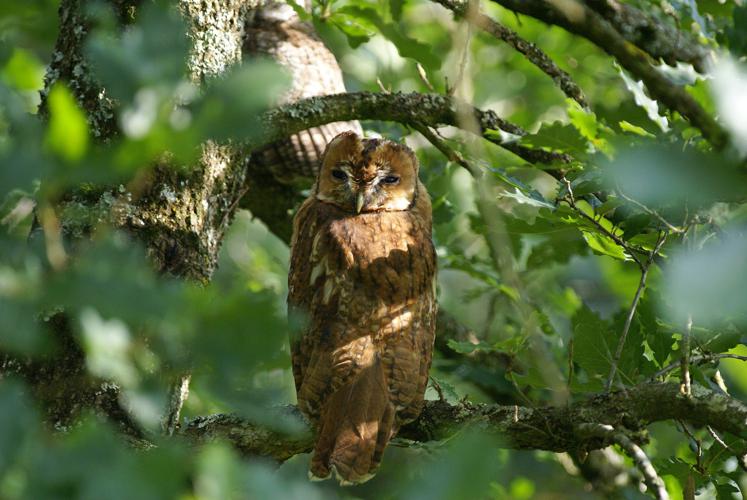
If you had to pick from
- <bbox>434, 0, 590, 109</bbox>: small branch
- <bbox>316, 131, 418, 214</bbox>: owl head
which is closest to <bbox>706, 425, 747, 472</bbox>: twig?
<bbox>434, 0, 590, 109</bbox>: small branch

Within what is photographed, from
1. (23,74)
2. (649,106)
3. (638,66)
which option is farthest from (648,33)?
(23,74)

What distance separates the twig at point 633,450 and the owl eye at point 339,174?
5.34 ft

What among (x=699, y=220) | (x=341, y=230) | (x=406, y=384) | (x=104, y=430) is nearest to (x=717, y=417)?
(x=699, y=220)

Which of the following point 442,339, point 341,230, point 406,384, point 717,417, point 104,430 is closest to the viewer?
point 104,430

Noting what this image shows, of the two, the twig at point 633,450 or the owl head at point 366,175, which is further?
the owl head at point 366,175

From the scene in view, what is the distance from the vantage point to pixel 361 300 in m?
3.17

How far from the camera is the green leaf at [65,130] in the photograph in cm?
97

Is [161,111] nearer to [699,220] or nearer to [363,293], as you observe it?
[699,220]

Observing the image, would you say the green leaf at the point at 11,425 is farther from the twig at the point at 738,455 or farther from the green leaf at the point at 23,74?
the green leaf at the point at 23,74

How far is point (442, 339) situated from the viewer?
163 inches

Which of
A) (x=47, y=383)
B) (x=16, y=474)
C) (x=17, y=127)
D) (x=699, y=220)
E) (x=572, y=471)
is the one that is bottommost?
(x=572, y=471)

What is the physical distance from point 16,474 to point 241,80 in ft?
1.71

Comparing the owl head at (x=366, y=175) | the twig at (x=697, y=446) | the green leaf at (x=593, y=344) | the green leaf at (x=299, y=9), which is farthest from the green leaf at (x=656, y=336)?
the green leaf at (x=299, y=9)

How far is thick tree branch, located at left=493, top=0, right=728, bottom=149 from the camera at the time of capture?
154 cm
